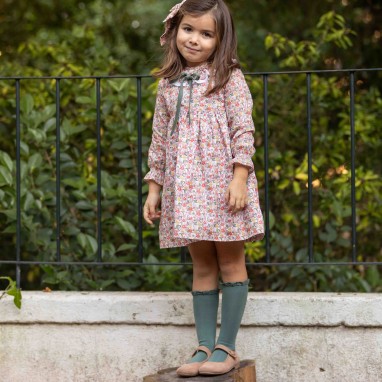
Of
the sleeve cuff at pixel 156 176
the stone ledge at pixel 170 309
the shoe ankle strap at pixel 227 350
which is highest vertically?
the sleeve cuff at pixel 156 176

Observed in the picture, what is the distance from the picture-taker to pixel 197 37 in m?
3.17

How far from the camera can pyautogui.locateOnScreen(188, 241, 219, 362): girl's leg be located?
332cm

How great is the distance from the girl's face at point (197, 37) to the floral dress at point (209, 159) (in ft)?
0.24

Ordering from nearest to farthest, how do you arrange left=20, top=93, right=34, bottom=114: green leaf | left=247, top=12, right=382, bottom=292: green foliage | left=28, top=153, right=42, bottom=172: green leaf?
left=28, top=153, right=42, bottom=172: green leaf → left=20, top=93, right=34, bottom=114: green leaf → left=247, top=12, right=382, bottom=292: green foliage

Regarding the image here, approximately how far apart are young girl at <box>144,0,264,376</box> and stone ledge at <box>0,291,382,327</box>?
36cm

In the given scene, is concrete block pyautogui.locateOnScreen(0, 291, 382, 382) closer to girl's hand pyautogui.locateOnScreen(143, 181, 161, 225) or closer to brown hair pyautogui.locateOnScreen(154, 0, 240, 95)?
girl's hand pyautogui.locateOnScreen(143, 181, 161, 225)

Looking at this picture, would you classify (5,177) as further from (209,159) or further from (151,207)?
(209,159)

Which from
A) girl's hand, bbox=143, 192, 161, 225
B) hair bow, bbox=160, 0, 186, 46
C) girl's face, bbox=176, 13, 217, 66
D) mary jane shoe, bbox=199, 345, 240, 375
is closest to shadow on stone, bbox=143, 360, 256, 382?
mary jane shoe, bbox=199, 345, 240, 375

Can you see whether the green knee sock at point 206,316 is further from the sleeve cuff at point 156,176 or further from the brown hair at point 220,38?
the brown hair at point 220,38

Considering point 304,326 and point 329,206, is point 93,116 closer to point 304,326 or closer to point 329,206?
point 329,206

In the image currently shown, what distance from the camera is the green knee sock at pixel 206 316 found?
3.31m

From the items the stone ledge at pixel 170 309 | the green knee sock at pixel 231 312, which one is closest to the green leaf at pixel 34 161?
the stone ledge at pixel 170 309

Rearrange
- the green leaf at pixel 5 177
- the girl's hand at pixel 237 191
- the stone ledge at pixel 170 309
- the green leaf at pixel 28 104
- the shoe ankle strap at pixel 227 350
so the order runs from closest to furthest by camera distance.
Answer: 1. the girl's hand at pixel 237 191
2. the shoe ankle strap at pixel 227 350
3. the stone ledge at pixel 170 309
4. the green leaf at pixel 5 177
5. the green leaf at pixel 28 104

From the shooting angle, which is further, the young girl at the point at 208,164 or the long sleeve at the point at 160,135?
the long sleeve at the point at 160,135
